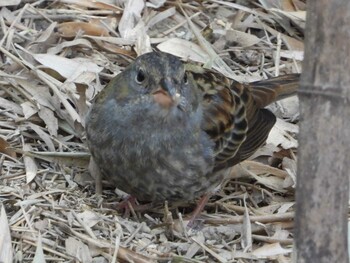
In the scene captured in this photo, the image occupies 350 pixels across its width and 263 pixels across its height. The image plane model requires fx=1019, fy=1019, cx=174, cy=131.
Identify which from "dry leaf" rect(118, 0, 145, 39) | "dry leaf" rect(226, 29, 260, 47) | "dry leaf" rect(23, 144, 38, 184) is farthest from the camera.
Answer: "dry leaf" rect(226, 29, 260, 47)

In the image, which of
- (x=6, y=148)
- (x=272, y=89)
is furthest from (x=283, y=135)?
(x=6, y=148)

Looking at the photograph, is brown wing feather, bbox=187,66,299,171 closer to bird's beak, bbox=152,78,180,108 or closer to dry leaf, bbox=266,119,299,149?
dry leaf, bbox=266,119,299,149

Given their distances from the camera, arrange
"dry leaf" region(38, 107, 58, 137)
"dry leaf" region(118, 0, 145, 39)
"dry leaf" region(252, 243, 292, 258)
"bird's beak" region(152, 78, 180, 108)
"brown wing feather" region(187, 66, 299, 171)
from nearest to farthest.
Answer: "bird's beak" region(152, 78, 180, 108), "dry leaf" region(252, 243, 292, 258), "brown wing feather" region(187, 66, 299, 171), "dry leaf" region(38, 107, 58, 137), "dry leaf" region(118, 0, 145, 39)

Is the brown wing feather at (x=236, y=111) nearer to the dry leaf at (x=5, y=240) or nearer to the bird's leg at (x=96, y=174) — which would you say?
the bird's leg at (x=96, y=174)

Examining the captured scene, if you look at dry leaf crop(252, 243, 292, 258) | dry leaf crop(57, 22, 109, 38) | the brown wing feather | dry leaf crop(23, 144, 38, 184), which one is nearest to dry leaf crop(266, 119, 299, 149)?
the brown wing feather

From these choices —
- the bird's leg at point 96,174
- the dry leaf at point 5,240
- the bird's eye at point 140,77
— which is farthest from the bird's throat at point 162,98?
the dry leaf at point 5,240

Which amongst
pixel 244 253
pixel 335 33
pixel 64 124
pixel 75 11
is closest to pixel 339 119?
pixel 335 33
